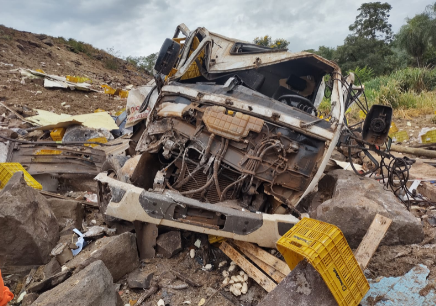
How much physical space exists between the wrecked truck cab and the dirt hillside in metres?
6.77

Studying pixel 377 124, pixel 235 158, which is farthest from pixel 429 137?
pixel 235 158

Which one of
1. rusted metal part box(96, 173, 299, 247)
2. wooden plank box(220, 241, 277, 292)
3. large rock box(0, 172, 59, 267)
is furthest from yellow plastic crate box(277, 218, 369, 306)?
large rock box(0, 172, 59, 267)

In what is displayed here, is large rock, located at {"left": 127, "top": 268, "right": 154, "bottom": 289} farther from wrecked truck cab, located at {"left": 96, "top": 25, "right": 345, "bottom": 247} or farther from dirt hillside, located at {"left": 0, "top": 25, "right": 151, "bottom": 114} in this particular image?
dirt hillside, located at {"left": 0, "top": 25, "right": 151, "bottom": 114}

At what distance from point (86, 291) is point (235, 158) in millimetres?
1634

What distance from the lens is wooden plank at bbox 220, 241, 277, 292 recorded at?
2.57 metres

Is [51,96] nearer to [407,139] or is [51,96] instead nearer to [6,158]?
[6,158]

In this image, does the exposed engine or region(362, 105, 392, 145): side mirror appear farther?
region(362, 105, 392, 145): side mirror

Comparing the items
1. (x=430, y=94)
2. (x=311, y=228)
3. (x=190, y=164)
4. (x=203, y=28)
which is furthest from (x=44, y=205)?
(x=430, y=94)

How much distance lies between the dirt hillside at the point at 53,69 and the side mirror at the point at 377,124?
842 centimetres

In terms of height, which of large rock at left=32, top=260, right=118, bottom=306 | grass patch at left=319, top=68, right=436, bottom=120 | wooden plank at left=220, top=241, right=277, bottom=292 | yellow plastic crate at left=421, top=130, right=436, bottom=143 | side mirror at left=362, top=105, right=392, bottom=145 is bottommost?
large rock at left=32, top=260, right=118, bottom=306

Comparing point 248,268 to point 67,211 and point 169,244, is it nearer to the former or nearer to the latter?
point 169,244

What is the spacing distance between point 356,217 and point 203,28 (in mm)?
3313

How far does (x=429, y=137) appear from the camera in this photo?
22.0ft

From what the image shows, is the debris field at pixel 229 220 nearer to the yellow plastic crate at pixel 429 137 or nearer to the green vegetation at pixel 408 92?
the yellow plastic crate at pixel 429 137
